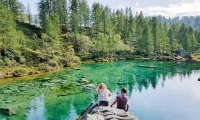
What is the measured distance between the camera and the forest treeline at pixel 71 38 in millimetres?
62344

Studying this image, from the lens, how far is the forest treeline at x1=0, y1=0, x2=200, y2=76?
62344 mm

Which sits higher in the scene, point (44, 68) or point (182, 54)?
point (182, 54)

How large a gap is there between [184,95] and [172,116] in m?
12.2

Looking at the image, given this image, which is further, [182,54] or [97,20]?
[97,20]

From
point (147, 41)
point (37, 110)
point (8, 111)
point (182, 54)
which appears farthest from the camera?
point (182, 54)

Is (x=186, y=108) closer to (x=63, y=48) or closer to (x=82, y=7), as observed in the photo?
(x=63, y=48)

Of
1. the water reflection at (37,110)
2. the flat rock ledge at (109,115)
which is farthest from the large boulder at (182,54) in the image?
the flat rock ledge at (109,115)

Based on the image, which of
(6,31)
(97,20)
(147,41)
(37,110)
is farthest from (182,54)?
(37,110)

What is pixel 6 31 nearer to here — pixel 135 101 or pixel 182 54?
pixel 135 101

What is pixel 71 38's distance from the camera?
94562 millimetres

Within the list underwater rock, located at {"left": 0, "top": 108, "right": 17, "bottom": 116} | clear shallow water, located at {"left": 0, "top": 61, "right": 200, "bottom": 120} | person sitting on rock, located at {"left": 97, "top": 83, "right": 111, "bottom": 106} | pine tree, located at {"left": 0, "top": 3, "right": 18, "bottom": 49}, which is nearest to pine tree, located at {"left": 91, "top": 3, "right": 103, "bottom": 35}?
pine tree, located at {"left": 0, "top": 3, "right": 18, "bottom": 49}

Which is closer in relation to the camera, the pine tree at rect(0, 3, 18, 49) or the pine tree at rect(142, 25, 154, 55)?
the pine tree at rect(0, 3, 18, 49)

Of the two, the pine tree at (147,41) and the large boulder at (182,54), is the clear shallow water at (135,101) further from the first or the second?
the large boulder at (182,54)

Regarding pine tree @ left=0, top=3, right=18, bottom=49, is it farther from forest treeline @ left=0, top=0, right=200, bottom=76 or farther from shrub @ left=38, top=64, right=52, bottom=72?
shrub @ left=38, top=64, right=52, bottom=72
